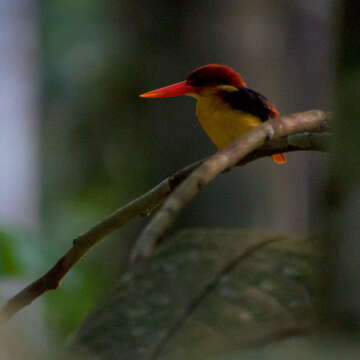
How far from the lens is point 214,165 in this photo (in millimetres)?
370

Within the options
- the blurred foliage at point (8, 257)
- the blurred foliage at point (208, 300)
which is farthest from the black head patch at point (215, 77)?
the blurred foliage at point (8, 257)

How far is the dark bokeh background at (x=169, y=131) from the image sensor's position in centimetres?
132

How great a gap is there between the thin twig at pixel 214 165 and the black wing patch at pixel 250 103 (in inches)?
10.0

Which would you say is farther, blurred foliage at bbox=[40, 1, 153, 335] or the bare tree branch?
blurred foliage at bbox=[40, 1, 153, 335]

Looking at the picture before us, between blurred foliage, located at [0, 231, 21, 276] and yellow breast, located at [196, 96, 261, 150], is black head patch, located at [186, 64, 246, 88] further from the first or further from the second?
blurred foliage, located at [0, 231, 21, 276]

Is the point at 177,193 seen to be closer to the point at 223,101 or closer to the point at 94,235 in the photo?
the point at 94,235

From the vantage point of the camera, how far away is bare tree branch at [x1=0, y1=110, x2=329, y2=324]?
350mm

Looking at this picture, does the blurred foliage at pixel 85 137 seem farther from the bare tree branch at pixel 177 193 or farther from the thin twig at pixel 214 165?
the thin twig at pixel 214 165

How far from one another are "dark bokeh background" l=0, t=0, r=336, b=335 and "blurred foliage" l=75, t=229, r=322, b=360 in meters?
0.05

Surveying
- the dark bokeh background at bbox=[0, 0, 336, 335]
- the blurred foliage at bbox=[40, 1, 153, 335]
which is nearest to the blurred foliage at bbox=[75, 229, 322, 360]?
the dark bokeh background at bbox=[0, 0, 336, 335]

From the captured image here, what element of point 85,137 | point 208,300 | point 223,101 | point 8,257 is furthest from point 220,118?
point 85,137

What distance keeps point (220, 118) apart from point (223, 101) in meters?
0.02

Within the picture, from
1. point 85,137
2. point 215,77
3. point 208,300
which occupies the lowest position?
point 85,137

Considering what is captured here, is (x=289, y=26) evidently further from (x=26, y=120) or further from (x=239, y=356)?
(x=26, y=120)
